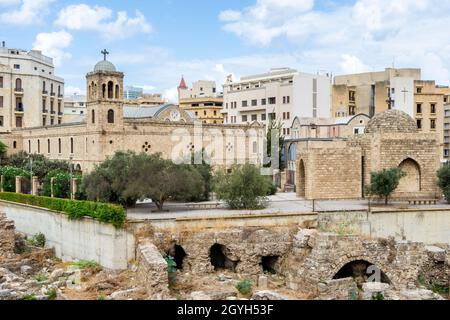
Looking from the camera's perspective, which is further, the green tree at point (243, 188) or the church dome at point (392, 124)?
the church dome at point (392, 124)

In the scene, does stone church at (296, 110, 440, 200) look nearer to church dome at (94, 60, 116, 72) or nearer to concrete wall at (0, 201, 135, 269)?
concrete wall at (0, 201, 135, 269)

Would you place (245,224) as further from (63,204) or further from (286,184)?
(286,184)

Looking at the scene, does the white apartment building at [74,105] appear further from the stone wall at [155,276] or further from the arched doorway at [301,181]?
the stone wall at [155,276]

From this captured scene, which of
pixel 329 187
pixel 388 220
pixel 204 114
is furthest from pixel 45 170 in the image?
pixel 204 114

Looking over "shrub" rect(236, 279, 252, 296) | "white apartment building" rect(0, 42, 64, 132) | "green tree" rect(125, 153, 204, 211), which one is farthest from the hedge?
"white apartment building" rect(0, 42, 64, 132)

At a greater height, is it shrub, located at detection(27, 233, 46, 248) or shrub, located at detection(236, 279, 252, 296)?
shrub, located at detection(27, 233, 46, 248)

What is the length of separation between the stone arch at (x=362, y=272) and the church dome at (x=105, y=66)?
22.9 meters

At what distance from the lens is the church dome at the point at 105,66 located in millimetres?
38625

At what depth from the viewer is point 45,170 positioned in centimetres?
4200

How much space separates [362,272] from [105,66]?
2383cm

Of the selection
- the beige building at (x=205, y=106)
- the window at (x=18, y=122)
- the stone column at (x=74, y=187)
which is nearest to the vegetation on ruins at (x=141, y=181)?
the stone column at (x=74, y=187)

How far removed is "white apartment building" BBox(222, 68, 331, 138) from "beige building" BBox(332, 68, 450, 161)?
2644 mm

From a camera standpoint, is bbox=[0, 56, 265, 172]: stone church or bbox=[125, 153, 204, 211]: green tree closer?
bbox=[125, 153, 204, 211]: green tree

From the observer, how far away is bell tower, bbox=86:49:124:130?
127 ft
